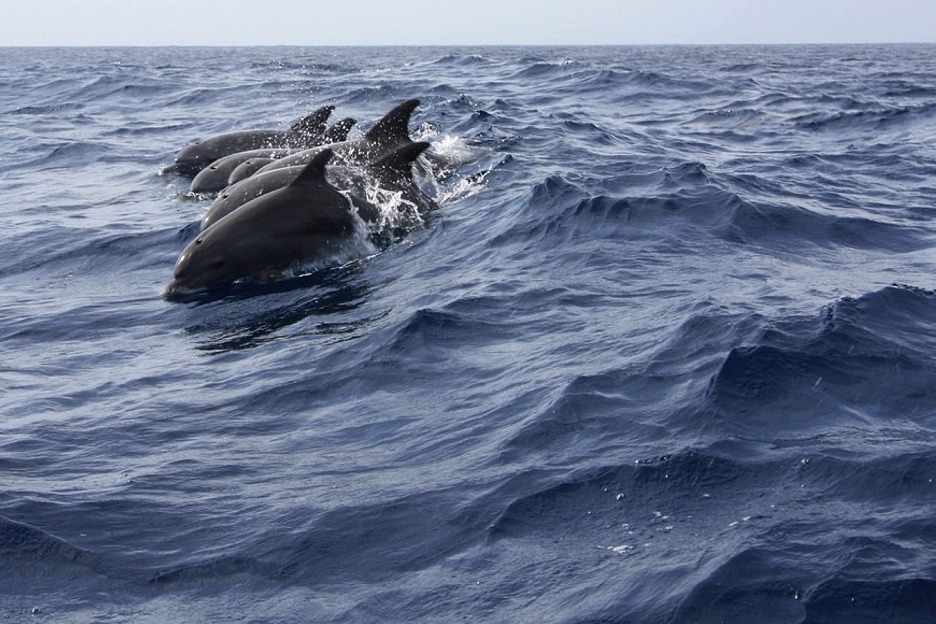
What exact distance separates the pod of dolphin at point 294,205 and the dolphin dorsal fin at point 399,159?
0.04 ft

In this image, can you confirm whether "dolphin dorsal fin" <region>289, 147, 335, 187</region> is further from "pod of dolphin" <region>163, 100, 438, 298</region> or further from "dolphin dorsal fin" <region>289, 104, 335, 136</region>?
"dolphin dorsal fin" <region>289, 104, 335, 136</region>

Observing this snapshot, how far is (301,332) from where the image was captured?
10953 mm

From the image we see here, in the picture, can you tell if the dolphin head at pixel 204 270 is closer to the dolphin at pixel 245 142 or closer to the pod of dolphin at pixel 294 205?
the pod of dolphin at pixel 294 205

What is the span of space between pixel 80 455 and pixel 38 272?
6.79m

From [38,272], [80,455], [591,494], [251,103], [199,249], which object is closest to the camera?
[591,494]

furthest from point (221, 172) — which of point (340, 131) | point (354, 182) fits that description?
point (354, 182)

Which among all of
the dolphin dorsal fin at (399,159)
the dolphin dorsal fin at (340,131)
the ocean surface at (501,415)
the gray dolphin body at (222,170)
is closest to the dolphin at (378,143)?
the dolphin dorsal fin at (399,159)

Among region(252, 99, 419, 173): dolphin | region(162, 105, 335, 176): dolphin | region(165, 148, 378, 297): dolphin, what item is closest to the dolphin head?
region(165, 148, 378, 297): dolphin

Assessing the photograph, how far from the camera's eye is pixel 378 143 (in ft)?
54.3

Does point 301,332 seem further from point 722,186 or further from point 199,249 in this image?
point 722,186

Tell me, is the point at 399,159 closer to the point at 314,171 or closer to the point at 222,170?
the point at 314,171

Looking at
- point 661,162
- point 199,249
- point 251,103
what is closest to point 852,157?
point 661,162

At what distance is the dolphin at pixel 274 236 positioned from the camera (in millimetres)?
12758

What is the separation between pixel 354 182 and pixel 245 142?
6980 millimetres
